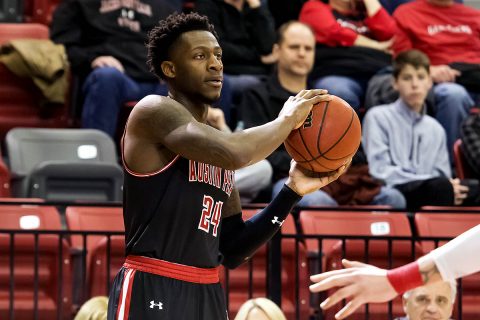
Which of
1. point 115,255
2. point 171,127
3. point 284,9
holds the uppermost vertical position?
point 284,9

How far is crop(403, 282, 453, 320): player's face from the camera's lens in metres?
5.55

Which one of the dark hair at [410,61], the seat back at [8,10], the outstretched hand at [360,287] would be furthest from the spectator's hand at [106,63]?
the outstretched hand at [360,287]

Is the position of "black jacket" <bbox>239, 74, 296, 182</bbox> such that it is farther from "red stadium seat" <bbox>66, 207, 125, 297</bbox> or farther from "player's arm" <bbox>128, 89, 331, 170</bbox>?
"player's arm" <bbox>128, 89, 331, 170</bbox>

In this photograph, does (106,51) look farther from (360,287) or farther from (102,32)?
(360,287)

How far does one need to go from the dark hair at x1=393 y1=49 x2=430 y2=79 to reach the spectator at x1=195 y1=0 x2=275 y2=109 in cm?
108

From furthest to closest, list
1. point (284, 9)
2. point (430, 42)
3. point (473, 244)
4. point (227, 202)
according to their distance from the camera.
A: point (284, 9)
point (430, 42)
point (227, 202)
point (473, 244)

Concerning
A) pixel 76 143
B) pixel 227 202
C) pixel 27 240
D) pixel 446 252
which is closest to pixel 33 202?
pixel 27 240

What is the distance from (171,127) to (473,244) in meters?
1.19

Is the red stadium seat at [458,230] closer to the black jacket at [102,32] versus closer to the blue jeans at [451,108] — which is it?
the blue jeans at [451,108]

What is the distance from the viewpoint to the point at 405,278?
10.6 ft

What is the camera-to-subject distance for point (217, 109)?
7.35 meters

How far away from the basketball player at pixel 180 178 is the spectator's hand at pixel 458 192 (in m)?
3.45

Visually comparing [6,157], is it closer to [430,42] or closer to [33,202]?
[33,202]

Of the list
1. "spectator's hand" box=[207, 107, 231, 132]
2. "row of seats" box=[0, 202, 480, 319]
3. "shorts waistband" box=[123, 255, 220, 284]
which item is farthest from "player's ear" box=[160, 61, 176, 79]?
"spectator's hand" box=[207, 107, 231, 132]
